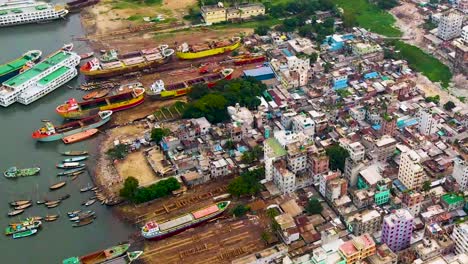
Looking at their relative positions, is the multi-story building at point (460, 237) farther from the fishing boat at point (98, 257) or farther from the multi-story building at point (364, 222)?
the fishing boat at point (98, 257)

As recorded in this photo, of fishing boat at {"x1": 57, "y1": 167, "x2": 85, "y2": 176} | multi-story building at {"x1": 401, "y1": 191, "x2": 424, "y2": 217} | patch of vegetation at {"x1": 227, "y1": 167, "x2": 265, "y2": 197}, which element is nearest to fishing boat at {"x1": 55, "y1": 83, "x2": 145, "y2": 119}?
fishing boat at {"x1": 57, "y1": 167, "x2": 85, "y2": 176}

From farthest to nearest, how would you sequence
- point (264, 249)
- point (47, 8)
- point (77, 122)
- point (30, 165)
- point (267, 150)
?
point (47, 8), point (77, 122), point (30, 165), point (267, 150), point (264, 249)

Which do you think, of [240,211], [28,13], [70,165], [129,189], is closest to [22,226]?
[70,165]

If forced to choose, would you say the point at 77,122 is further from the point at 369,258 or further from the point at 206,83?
the point at 369,258

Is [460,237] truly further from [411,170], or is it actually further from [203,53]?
[203,53]

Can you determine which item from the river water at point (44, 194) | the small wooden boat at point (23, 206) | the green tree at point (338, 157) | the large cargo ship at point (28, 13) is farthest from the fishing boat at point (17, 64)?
the green tree at point (338, 157)

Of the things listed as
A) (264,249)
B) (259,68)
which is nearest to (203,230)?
(264,249)

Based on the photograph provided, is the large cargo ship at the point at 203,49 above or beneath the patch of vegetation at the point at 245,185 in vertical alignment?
above

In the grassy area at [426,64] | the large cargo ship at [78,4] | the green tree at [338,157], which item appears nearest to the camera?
the green tree at [338,157]
